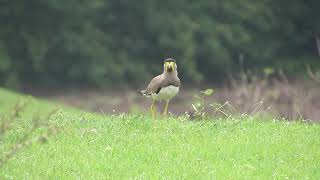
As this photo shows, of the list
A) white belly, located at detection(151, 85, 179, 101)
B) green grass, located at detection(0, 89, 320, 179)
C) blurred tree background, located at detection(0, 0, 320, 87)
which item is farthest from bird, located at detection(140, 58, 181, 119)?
blurred tree background, located at detection(0, 0, 320, 87)

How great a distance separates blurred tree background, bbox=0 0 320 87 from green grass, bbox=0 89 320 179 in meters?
25.6

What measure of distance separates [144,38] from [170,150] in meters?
32.9

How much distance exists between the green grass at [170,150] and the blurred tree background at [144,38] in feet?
83.9

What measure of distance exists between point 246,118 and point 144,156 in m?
2.55

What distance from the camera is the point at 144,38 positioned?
42.3 m

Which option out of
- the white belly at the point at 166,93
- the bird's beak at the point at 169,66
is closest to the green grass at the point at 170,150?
the white belly at the point at 166,93

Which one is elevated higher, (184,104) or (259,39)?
(259,39)

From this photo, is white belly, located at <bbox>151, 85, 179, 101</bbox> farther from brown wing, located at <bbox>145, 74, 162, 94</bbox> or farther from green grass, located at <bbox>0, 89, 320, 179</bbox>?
green grass, located at <bbox>0, 89, 320, 179</bbox>

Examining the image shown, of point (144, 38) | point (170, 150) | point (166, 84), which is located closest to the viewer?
point (170, 150)

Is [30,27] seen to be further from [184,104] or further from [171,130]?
[171,130]

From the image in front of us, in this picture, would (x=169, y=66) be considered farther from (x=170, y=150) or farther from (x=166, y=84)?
(x=170, y=150)

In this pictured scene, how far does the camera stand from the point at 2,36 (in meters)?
39.3

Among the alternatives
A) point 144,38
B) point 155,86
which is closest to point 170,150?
point 155,86

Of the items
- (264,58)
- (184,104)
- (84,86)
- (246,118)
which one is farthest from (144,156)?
(264,58)
